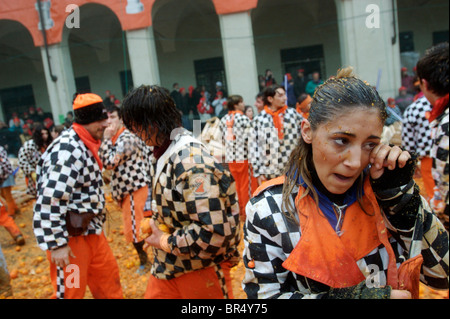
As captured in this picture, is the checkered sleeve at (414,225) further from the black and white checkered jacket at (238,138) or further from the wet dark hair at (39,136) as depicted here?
the wet dark hair at (39,136)

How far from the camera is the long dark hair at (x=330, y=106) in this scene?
1.17 meters

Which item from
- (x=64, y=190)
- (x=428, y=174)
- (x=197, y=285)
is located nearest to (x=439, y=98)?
(x=197, y=285)

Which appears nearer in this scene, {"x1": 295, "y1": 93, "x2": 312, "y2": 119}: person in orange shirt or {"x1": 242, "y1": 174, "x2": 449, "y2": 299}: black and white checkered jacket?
{"x1": 242, "y1": 174, "x2": 449, "y2": 299}: black and white checkered jacket

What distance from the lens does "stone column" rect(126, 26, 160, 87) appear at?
2918 millimetres

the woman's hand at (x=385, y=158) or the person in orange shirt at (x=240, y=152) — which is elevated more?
the woman's hand at (x=385, y=158)

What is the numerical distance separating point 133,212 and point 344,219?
339 cm

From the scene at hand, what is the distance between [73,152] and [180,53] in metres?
2.20

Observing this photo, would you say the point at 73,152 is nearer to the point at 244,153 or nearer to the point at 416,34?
the point at 244,153

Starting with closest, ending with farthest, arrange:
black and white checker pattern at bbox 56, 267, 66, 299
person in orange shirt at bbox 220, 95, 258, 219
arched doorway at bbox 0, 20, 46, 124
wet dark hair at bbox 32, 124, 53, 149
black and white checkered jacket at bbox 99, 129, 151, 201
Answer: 1. black and white checker pattern at bbox 56, 267, 66, 299
2. arched doorway at bbox 0, 20, 46, 124
3. black and white checkered jacket at bbox 99, 129, 151, 201
4. wet dark hair at bbox 32, 124, 53, 149
5. person in orange shirt at bbox 220, 95, 258, 219

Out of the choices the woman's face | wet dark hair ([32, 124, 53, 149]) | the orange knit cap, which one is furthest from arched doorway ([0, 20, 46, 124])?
the woman's face

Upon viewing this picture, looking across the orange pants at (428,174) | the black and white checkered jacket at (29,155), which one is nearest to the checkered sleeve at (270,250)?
the orange pants at (428,174)

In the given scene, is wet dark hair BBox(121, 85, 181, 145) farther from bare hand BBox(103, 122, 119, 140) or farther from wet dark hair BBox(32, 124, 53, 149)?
wet dark hair BBox(32, 124, 53, 149)

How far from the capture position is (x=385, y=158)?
113cm

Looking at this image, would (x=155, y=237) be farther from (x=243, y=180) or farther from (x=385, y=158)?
(x=243, y=180)
